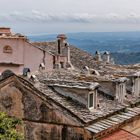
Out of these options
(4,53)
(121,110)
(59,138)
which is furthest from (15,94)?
(4,53)

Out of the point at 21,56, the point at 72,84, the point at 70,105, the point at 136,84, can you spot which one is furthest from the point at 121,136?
the point at 21,56

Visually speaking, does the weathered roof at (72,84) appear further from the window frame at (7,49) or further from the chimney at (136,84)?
the window frame at (7,49)

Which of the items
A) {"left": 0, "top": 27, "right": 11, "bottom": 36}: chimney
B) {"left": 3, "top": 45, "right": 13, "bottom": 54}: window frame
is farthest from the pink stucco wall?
{"left": 0, "top": 27, "right": 11, "bottom": 36}: chimney

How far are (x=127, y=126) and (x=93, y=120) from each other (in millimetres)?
3953

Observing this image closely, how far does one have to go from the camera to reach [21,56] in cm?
5956

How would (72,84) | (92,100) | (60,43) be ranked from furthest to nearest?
(60,43), (72,84), (92,100)

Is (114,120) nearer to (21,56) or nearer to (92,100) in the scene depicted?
(92,100)

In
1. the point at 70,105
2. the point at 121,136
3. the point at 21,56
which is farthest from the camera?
the point at 21,56

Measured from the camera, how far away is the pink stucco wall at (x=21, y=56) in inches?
2260

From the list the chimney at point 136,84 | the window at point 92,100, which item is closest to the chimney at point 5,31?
the chimney at point 136,84

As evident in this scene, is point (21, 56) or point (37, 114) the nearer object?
point (37, 114)

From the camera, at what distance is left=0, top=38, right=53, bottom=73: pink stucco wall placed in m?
57.4

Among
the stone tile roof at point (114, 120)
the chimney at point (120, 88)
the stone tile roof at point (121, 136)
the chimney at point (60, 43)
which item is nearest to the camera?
the stone tile roof at point (114, 120)

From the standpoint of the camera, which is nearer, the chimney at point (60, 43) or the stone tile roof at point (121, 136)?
the stone tile roof at point (121, 136)
